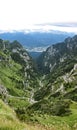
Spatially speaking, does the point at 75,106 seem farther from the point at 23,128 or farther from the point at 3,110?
the point at 23,128

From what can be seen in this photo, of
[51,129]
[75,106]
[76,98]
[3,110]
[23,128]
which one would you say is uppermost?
[23,128]

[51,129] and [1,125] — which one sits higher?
[1,125]

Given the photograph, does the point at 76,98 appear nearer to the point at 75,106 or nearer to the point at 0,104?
the point at 75,106

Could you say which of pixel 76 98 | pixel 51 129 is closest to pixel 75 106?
pixel 76 98

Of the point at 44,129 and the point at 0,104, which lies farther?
the point at 0,104

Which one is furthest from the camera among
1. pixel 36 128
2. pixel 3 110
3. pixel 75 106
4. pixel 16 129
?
pixel 75 106

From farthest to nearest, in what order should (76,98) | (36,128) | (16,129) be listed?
(76,98) → (36,128) → (16,129)

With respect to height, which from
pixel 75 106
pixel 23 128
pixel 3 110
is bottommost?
pixel 75 106

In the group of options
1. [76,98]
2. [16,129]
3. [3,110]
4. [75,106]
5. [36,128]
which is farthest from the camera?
[76,98]

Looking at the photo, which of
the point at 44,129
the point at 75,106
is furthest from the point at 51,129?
the point at 75,106
